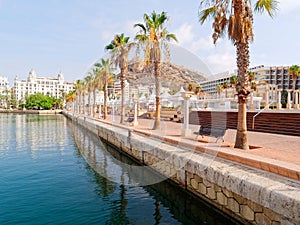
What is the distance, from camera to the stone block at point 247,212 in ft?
19.2

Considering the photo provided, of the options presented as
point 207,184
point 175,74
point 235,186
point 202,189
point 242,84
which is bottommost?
point 202,189

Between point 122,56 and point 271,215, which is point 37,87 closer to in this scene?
point 122,56

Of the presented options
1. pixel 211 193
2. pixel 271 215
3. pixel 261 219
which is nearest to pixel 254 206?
pixel 261 219

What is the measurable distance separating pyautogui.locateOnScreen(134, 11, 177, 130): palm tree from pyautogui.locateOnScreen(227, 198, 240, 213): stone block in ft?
39.4

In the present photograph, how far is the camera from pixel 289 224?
187 inches

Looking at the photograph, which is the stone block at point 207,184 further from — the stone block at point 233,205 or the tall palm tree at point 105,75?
the tall palm tree at point 105,75

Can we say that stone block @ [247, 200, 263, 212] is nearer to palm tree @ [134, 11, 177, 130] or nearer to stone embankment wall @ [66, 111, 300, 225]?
stone embankment wall @ [66, 111, 300, 225]

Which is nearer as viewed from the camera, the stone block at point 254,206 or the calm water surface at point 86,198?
the stone block at point 254,206

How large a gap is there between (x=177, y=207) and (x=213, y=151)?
217 centimetres

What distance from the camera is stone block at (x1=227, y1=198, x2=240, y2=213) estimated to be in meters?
6.30

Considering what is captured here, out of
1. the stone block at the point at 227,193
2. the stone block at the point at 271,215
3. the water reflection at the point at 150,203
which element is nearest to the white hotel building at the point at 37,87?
the water reflection at the point at 150,203

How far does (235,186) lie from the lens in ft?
20.0

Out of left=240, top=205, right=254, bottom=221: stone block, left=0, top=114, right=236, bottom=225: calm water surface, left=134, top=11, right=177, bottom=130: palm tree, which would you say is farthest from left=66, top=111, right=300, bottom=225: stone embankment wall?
left=134, top=11, right=177, bottom=130: palm tree

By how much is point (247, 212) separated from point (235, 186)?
0.62 metres
